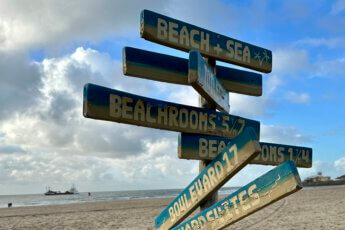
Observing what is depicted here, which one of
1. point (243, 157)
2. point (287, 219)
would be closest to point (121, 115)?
point (243, 157)

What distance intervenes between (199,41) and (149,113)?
3.23 feet

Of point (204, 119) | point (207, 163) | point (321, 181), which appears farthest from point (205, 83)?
point (321, 181)

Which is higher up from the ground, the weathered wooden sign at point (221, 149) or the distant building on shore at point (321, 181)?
the weathered wooden sign at point (221, 149)

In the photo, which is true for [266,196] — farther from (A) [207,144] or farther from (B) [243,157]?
(A) [207,144]

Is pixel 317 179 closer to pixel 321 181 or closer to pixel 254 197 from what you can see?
pixel 321 181

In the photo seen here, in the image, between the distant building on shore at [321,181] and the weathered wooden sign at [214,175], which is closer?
the weathered wooden sign at [214,175]

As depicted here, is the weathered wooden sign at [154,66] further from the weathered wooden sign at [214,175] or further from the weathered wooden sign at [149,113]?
the weathered wooden sign at [214,175]

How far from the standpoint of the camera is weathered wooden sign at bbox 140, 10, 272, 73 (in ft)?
11.9

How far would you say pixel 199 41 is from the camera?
3.89 metres

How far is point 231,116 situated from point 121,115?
1248 mm

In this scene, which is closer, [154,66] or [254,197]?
[254,197]

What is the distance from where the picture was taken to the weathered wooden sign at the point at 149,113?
3.32 m

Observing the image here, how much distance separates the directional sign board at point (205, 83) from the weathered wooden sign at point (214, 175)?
2.03ft

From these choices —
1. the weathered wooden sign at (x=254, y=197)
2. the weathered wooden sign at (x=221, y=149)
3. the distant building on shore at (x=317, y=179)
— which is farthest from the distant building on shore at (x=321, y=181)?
the weathered wooden sign at (x=254, y=197)
